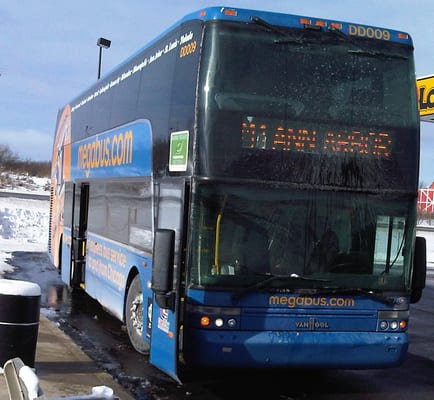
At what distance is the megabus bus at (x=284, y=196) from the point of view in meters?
6.12

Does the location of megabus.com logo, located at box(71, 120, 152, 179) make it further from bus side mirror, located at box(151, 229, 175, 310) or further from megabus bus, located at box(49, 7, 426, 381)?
bus side mirror, located at box(151, 229, 175, 310)

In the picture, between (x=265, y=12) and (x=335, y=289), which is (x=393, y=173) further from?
(x=265, y=12)

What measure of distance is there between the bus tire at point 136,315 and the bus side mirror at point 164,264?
6.44 feet

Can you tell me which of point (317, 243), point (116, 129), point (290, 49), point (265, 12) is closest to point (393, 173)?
point (317, 243)

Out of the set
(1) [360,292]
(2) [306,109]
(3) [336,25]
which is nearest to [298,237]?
(1) [360,292]

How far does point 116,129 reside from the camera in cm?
946

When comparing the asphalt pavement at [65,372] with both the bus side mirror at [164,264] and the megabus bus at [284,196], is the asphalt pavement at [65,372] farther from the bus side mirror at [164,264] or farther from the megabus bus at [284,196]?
the bus side mirror at [164,264]

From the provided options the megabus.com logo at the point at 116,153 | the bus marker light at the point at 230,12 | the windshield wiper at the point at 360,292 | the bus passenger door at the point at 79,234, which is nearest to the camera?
the bus marker light at the point at 230,12

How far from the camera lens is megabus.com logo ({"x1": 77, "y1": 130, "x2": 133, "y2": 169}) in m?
8.72

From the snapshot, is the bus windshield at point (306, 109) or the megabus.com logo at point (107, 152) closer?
the bus windshield at point (306, 109)

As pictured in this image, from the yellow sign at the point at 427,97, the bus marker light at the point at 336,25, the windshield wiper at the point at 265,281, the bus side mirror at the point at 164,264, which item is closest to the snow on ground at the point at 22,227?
the bus side mirror at the point at 164,264

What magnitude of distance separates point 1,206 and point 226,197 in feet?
94.1

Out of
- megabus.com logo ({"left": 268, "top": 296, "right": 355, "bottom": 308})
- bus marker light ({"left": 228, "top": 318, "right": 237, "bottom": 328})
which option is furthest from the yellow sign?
bus marker light ({"left": 228, "top": 318, "right": 237, "bottom": 328})

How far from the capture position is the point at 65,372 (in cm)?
707
